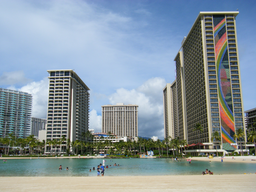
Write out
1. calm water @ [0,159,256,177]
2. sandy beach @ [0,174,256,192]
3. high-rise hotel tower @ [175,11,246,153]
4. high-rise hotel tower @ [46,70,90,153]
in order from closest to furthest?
sandy beach @ [0,174,256,192] < calm water @ [0,159,256,177] < high-rise hotel tower @ [175,11,246,153] < high-rise hotel tower @ [46,70,90,153]

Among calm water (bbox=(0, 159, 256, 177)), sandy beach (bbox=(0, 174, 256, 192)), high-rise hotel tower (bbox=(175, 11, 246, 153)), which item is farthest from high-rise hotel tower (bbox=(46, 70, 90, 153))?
sandy beach (bbox=(0, 174, 256, 192))

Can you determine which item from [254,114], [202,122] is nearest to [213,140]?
[202,122]

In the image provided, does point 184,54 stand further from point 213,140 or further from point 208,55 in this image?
point 213,140

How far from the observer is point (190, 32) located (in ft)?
505

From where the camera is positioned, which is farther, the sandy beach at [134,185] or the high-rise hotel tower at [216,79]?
the high-rise hotel tower at [216,79]

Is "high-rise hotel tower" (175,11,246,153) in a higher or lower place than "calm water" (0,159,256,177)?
higher

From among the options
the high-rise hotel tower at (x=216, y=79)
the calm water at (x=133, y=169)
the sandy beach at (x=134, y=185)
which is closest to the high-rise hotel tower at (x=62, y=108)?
the high-rise hotel tower at (x=216, y=79)

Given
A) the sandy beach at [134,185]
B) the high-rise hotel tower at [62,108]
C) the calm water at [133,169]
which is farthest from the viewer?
the high-rise hotel tower at [62,108]

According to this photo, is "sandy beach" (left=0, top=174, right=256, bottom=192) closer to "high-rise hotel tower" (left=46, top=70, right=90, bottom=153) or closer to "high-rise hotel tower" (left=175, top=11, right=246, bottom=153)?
"high-rise hotel tower" (left=175, top=11, right=246, bottom=153)

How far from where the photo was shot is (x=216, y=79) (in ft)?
417

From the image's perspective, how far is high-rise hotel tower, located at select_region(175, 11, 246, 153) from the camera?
12181 centimetres

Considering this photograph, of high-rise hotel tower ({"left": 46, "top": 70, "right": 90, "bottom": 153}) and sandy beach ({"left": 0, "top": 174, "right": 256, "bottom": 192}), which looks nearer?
sandy beach ({"left": 0, "top": 174, "right": 256, "bottom": 192})

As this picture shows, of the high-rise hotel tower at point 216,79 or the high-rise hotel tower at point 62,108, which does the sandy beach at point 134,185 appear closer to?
the high-rise hotel tower at point 216,79

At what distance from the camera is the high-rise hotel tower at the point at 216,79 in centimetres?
12181
